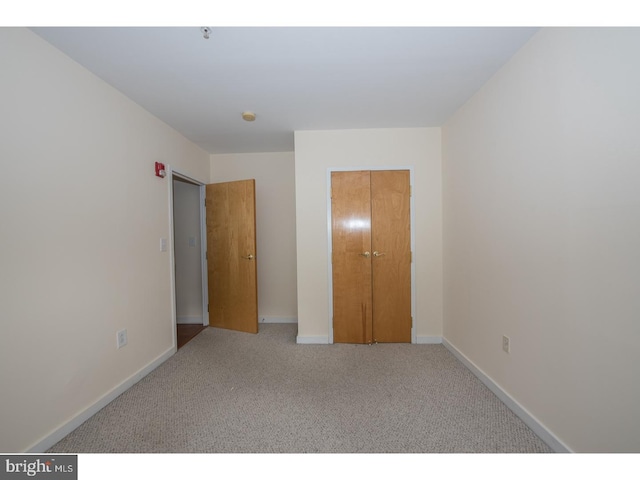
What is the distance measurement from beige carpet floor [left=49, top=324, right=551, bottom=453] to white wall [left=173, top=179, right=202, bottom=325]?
1168mm

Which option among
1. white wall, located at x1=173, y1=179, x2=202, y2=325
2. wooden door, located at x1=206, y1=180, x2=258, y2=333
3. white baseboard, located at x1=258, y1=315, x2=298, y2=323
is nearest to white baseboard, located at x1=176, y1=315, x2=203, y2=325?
white wall, located at x1=173, y1=179, x2=202, y2=325

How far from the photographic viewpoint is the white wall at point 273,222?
3309mm

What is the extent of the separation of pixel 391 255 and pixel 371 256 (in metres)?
0.22

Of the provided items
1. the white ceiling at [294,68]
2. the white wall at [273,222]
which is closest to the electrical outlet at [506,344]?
the white ceiling at [294,68]

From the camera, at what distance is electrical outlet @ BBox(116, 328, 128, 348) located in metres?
1.78

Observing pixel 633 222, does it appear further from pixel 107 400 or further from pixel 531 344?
pixel 107 400

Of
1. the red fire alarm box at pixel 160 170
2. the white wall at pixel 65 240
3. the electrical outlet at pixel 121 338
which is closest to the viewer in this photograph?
the white wall at pixel 65 240

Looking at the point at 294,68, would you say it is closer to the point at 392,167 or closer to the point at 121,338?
the point at 392,167

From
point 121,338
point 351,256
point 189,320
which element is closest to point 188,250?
point 189,320

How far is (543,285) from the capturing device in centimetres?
133

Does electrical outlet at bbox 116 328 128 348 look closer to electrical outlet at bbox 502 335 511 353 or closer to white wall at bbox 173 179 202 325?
white wall at bbox 173 179 202 325

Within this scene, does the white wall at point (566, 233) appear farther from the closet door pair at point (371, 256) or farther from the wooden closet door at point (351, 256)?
the wooden closet door at point (351, 256)

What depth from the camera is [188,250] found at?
3396 mm

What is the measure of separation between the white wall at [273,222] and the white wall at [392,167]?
2.40ft
